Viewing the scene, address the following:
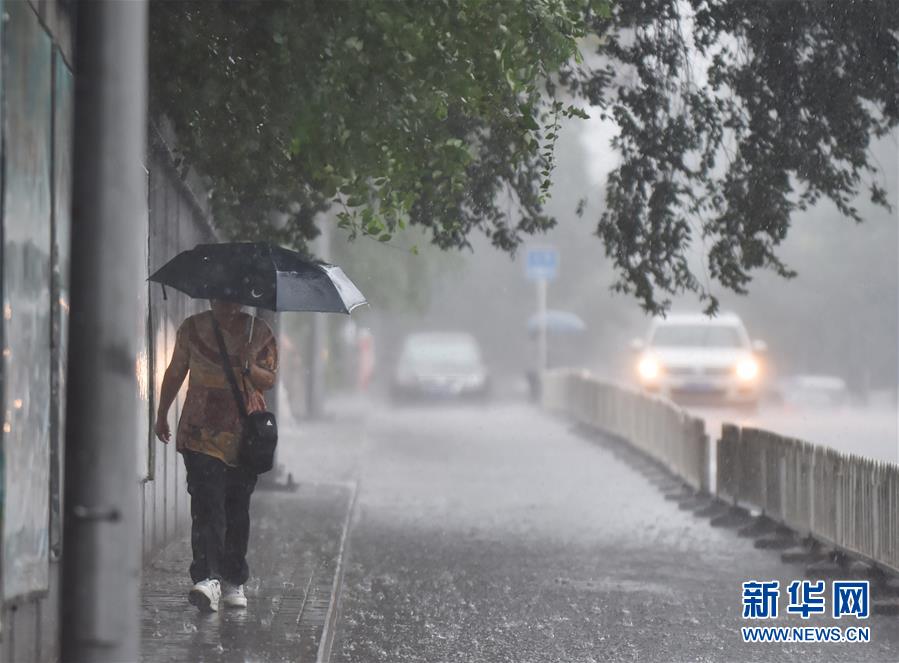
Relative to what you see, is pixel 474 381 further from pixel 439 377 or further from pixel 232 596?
pixel 232 596

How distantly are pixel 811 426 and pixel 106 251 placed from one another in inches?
897

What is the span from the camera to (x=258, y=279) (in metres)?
8.28

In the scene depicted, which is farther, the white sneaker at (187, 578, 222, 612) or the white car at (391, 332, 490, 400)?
the white car at (391, 332, 490, 400)

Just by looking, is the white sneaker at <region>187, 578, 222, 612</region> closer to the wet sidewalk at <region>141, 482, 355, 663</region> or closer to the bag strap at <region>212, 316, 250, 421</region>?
the wet sidewalk at <region>141, 482, 355, 663</region>

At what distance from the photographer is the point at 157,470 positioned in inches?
407

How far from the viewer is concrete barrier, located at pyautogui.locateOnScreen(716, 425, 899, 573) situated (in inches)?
390

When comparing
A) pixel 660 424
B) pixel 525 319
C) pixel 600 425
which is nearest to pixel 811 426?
pixel 600 425

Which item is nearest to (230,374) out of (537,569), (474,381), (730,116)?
(537,569)

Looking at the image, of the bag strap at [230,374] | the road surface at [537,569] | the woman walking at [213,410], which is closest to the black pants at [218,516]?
the woman walking at [213,410]

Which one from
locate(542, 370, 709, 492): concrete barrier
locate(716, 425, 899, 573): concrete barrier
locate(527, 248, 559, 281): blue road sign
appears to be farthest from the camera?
locate(527, 248, 559, 281): blue road sign

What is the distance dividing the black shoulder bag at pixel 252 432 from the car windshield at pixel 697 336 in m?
22.2

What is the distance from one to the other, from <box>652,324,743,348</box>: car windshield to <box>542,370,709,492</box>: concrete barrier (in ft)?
5.72

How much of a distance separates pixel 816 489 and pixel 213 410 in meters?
4.96

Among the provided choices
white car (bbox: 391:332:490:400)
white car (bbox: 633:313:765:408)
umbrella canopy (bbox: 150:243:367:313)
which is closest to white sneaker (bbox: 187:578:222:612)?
umbrella canopy (bbox: 150:243:367:313)
